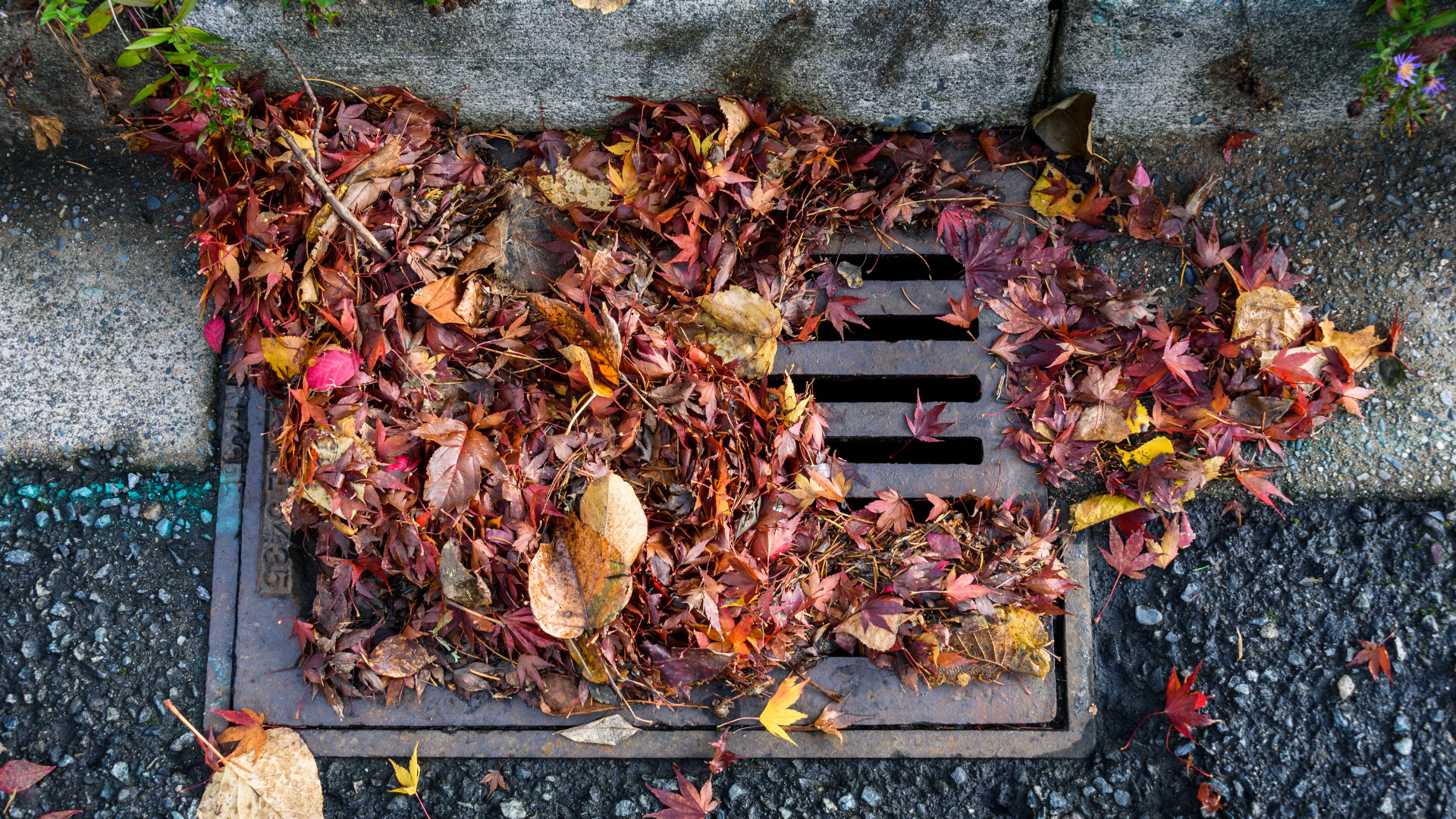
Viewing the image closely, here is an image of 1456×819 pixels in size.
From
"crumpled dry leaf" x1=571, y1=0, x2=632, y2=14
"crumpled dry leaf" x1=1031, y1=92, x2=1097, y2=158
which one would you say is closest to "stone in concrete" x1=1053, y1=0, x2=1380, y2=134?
"crumpled dry leaf" x1=1031, y1=92, x2=1097, y2=158

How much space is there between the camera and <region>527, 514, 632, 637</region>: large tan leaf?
144 cm

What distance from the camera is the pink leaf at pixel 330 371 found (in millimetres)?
1513

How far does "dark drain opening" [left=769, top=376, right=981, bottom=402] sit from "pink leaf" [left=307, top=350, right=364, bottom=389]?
83cm

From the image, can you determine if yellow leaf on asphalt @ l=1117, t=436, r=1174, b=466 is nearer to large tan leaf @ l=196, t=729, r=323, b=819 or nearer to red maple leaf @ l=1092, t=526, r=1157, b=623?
red maple leaf @ l=1092, t=526, r=1157, b=623

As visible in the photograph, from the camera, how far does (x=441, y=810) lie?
5.24 ft

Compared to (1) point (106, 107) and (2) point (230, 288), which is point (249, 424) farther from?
(1) point (106, 107)

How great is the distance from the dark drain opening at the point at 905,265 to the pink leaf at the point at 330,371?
99cm

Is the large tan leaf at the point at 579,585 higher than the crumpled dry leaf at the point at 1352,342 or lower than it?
lower

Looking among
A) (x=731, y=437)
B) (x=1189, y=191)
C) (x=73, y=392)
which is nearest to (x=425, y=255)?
(x=731, y=437)

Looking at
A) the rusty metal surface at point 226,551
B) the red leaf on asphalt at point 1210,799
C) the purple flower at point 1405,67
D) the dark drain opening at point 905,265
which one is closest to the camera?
the purple flower at point 1405,67

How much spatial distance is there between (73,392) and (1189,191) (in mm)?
2429

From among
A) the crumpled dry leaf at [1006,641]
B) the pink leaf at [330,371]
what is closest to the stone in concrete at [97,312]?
the pink leaf at [330,371]

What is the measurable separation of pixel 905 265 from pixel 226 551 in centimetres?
156

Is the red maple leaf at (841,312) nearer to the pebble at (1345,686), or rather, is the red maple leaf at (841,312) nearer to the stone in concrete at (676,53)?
the stone in concrete at (676,53)
